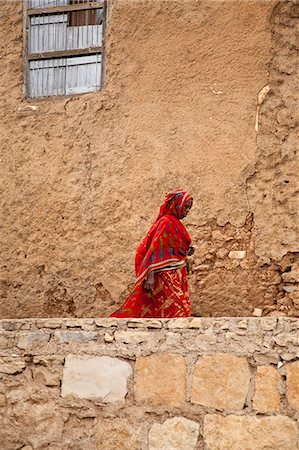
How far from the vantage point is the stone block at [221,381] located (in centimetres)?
457

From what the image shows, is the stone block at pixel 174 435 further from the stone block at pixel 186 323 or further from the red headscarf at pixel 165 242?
the red headscarf at pixel 165 242

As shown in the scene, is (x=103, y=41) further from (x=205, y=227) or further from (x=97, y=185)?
(x=205, y=227)

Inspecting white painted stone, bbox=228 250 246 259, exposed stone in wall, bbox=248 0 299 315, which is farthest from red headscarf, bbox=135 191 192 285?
exposed stone in wall, bbox=248 0 299 315

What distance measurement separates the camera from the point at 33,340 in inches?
197

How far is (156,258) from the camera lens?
6.62m

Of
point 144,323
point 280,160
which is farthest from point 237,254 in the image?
point 144,323

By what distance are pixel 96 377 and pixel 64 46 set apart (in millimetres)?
4420

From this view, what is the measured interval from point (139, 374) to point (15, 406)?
2.34 ft

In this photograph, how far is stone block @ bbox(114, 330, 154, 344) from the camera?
15.8ft

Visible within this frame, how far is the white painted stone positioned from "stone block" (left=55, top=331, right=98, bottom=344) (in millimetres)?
2746

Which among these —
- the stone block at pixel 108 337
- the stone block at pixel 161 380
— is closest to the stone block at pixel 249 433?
the stone block at pixel 161 380

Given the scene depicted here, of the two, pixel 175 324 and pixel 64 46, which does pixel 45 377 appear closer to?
pixel 175 324

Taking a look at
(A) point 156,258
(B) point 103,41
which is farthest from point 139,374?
(B) point 103,41

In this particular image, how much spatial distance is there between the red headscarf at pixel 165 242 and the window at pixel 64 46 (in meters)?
1.91
